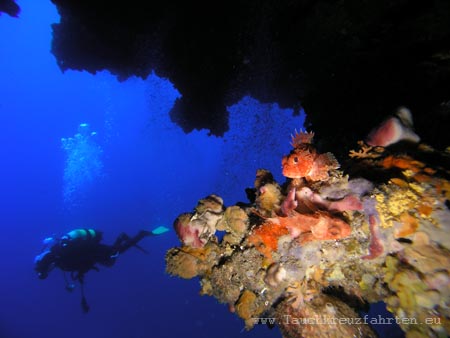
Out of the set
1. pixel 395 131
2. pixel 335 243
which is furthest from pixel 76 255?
pixel 395 131

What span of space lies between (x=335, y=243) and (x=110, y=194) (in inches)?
3627

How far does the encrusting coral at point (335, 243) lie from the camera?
98.7 inches

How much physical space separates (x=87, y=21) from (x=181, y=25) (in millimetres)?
2523

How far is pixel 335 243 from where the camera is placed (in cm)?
284

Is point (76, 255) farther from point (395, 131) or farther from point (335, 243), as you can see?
point (395, 131)

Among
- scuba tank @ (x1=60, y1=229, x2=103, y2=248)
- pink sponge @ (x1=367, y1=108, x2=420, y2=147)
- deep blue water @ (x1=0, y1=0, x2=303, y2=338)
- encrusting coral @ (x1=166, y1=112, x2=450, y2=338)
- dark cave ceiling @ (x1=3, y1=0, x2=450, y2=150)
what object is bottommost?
encrusting coral @ (x1=166, y1=112, x2=450, y2=338)

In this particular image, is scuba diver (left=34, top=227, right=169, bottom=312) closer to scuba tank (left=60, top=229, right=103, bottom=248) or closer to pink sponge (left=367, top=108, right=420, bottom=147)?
scuba tank (left=60, top=229, right=103, bottom=248)

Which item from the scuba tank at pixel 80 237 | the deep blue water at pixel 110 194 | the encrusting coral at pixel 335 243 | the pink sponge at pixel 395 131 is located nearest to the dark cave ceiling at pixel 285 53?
the pink sponge at pixel 395 131

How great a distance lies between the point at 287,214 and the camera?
2.78 meters

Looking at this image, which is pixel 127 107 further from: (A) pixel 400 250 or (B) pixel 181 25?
(A) pixel 400 250

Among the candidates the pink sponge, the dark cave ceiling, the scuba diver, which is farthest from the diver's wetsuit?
the pink sponge

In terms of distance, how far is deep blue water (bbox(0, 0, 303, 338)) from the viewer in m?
50.7

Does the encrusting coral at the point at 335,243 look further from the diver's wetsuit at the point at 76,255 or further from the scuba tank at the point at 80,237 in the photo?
the scuba tank at the point at 80,237

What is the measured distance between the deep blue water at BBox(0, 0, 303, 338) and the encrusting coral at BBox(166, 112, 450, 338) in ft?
148
